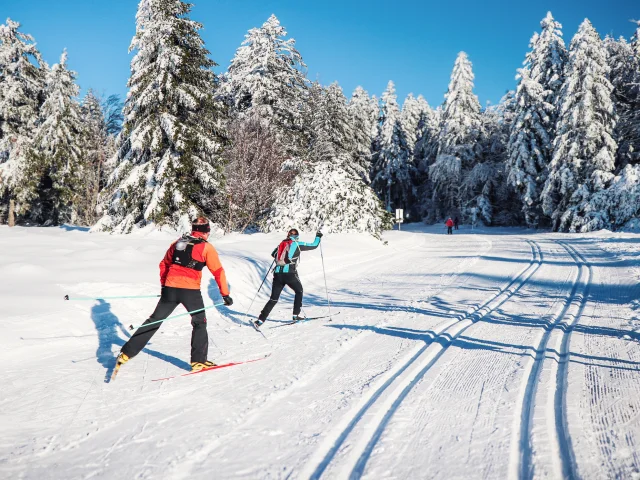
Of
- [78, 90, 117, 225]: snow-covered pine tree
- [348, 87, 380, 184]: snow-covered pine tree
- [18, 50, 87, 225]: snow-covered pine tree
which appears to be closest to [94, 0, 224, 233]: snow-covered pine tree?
[18, 50, 87, 225]: snow-covered pine tree

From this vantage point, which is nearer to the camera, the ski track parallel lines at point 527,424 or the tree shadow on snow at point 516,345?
the ski track parallel lines at point 527,424

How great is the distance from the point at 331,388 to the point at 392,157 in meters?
44.4

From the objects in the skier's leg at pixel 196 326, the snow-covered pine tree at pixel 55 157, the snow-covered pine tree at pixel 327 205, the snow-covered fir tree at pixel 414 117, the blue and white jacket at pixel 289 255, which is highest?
the snow-covered fir tree at pixel 414 117

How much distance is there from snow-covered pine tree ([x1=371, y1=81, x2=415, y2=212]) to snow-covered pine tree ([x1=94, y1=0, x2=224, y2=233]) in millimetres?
29901

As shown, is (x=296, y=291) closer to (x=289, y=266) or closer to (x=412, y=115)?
(x=289, y=266)

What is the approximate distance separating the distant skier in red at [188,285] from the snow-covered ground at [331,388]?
351 mm

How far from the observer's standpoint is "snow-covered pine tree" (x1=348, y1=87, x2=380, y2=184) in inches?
1640

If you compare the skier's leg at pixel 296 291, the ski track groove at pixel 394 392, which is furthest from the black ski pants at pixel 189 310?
the skier's leg at pixel 296 291

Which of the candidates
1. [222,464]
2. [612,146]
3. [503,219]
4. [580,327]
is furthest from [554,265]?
[503,219]

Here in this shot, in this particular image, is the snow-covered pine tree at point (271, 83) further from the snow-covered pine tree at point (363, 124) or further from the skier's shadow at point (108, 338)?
the skier's shadow at point (108, 338)

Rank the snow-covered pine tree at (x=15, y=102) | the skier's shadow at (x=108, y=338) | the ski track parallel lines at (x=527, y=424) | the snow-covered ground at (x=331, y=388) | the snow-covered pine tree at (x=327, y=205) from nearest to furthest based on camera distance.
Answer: the ski track parallel lines at (x=527, y=424)
the snow-covered ground at (x=331, y=388)
the skier's shadow at (x=108, y=338)
the snow-covered pine tree at (x=327, y=205)
the snow-covered pine tree at (x=15, y=102)

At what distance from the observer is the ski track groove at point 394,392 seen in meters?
2.97

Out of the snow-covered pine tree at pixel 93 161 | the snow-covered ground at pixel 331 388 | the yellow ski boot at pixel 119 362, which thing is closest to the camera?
the snow-covered ground at pixel 331 388

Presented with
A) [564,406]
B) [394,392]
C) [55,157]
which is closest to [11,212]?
[55,157]
